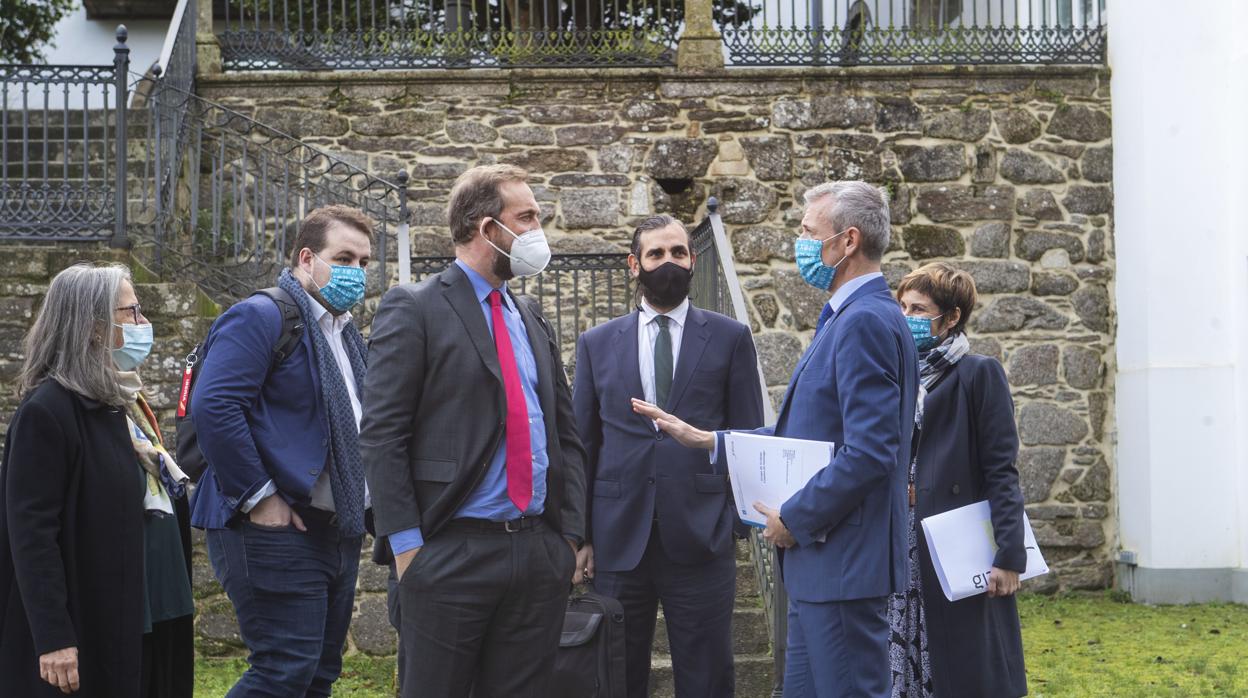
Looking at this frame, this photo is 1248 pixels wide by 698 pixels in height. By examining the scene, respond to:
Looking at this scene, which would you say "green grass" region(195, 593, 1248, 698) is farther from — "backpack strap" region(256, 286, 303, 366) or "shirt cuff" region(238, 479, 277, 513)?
"backpack strap" region(256, 286, 303, 366)

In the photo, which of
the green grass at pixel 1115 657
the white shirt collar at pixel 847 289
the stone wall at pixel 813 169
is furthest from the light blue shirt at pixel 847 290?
the stone wall at pixel 813 169

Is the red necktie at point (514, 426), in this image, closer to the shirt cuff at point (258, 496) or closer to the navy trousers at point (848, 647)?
the navy trousers at point (848, 647)

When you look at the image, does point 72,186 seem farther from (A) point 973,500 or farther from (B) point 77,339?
(A) point 973,500

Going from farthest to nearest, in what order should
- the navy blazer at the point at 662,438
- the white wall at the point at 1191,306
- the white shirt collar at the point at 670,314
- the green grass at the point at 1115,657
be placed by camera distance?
the white wall at the point at 1191,306
the green grass at the point at 1115,657
the white shirt collar at the point at 670,314
the navy blazer at the point at 662,438

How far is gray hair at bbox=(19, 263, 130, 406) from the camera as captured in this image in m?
3.88

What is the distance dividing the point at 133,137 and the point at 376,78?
5.90ft

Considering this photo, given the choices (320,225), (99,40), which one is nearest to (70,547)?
(320,225)

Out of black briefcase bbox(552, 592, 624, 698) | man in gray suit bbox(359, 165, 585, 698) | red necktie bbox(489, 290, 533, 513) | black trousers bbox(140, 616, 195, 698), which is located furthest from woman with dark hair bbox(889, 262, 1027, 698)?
black trousers bbox(140, 616, 195, 698)

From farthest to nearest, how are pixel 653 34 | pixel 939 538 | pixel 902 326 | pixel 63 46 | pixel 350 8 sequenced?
pixel 63 46 → pixel 350 8 → pixel 653 34 → pixel 939 538 → pixel 902 326

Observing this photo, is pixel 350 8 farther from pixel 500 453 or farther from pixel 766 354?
pixel 500 453

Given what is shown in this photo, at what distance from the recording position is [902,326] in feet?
12.5

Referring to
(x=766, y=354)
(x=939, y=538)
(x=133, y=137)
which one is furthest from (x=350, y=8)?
(x=939, y=538)

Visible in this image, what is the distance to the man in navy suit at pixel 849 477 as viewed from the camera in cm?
362

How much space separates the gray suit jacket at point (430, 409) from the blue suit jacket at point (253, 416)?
741mm
